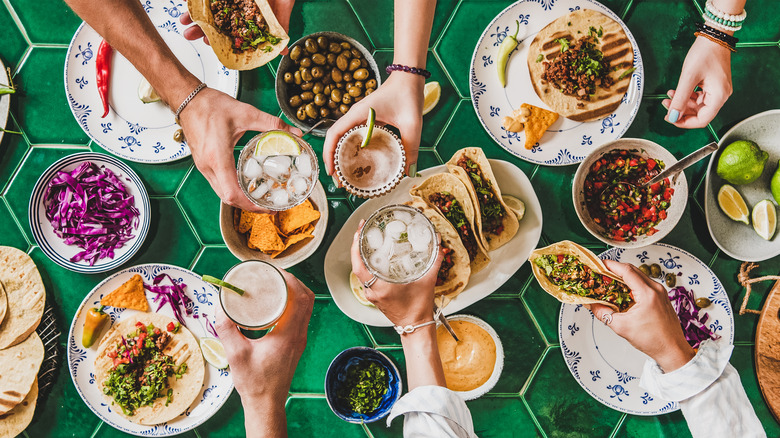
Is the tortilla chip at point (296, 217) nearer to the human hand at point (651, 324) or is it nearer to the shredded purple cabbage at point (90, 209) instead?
the shredded purple cabbage at point (90, 209)

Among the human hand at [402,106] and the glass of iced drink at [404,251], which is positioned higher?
the human hand at [402,106]

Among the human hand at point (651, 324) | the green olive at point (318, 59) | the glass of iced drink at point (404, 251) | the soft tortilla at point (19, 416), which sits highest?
the green olive at point (318, 59)

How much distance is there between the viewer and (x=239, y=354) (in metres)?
2.35

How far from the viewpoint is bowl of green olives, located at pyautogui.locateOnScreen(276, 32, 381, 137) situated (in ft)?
8.71

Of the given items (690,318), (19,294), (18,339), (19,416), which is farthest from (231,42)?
(690,318)

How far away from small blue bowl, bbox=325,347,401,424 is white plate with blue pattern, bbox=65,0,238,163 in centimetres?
149

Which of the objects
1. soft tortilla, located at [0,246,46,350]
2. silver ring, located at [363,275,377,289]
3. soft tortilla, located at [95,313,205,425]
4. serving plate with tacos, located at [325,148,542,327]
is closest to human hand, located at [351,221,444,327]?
silver ring, located at [363,275,377,289]

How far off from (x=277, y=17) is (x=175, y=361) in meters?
2.04

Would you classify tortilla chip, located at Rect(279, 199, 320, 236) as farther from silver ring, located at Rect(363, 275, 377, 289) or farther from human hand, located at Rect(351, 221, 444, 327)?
silver ring, located at Rect(363, 275, 377, 289)

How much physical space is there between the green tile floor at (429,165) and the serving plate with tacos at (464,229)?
0.17 meters

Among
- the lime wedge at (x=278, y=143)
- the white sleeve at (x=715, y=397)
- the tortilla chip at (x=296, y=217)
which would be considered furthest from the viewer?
the tortilla chip at (x=296, y=217)

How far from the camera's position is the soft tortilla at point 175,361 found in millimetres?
2857

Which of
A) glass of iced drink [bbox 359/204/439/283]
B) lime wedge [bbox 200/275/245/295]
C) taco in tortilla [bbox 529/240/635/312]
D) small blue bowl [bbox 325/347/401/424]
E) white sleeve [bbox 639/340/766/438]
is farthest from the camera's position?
small blue bowl [bbox 325/347/401/424]

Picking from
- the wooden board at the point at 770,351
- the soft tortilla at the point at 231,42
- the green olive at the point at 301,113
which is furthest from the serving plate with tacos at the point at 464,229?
the wooden board at the point at 770,351
